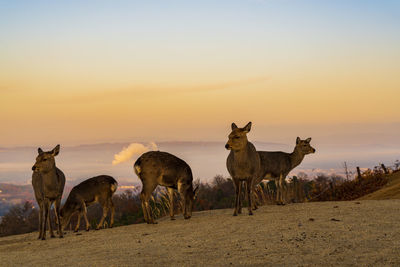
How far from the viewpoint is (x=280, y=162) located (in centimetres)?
1759

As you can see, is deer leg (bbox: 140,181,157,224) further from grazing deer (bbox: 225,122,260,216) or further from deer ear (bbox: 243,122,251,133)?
deer ear (bbox: 243,122,251,133)

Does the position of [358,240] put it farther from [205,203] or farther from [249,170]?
[205,203]

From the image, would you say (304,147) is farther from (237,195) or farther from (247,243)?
(247,243)

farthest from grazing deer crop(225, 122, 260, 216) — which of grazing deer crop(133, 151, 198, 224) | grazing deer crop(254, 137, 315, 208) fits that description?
grazing deer crop(254, 137, 315, 208)

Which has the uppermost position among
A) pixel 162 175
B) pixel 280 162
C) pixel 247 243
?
pixel 280 162

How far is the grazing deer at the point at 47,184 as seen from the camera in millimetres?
14461

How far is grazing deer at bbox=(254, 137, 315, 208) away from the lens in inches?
667

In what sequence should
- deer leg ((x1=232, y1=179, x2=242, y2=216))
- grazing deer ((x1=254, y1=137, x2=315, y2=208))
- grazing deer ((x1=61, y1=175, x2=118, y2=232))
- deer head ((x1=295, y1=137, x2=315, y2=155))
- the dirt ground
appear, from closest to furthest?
the dirt ground → deer leg ((x1=232, y1=179, x2=242, y2=216)) → grazing deer ((x1=61, y1=175, x2=118, y2=232)) → grazing deer ((x1=254, y1=137, x2=315, y2=208)) → deer head ((x1=295, y1=137, x2=315, y2=155))

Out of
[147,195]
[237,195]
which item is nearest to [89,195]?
[147,195]

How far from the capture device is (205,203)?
92.9 feet

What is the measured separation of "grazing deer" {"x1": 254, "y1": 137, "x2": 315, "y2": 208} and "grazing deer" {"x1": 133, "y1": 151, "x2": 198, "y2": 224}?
8.08ft

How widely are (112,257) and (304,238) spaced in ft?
12.8

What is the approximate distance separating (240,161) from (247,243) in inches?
189

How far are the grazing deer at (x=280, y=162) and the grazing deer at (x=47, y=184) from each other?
6.33 m
